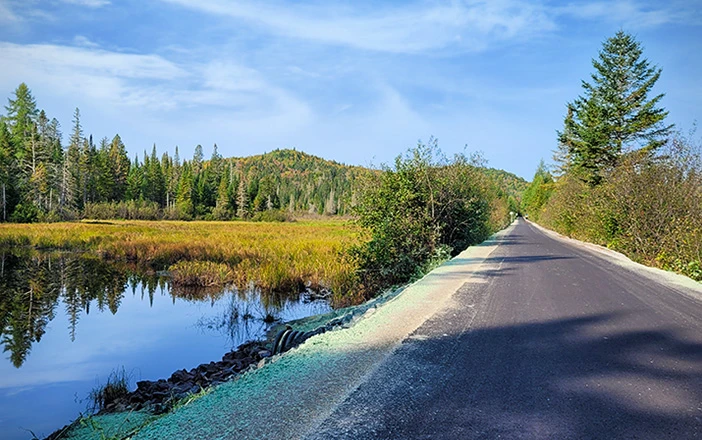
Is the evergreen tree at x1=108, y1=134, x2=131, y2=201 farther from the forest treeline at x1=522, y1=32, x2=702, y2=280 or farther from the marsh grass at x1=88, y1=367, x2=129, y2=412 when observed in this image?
the marsh grass at x1=88, y1=367, x2=129, y2=412

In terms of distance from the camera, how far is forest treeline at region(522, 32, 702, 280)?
15.8m

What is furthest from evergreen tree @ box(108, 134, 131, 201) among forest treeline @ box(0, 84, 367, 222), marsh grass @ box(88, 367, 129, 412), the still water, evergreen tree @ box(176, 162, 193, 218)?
marsh grass @ box(88, 367, 129, 412)

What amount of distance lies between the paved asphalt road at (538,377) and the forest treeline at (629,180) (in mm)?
8260

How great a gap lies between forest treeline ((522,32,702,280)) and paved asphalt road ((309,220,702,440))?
8260 millimetres

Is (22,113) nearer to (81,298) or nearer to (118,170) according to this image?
(118,170)

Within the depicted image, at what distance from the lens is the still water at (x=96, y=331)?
816cm

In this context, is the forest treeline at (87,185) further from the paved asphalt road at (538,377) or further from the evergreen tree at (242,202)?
the paved asphalt road at (538,377)

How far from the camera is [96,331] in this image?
12438 mm

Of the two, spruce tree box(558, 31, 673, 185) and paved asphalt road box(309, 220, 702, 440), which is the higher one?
spruce tree box(558, 31, 673, 185)

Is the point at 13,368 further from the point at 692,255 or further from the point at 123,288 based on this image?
the point at 692,255

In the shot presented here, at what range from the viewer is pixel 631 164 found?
19.7 meters

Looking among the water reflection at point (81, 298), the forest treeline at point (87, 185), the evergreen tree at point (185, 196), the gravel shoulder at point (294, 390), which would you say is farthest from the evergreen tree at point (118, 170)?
the gravel shoulder at point (294, 390)

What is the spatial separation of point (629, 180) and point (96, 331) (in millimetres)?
19953

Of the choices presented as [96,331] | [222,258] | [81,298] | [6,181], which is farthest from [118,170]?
[96,331]
